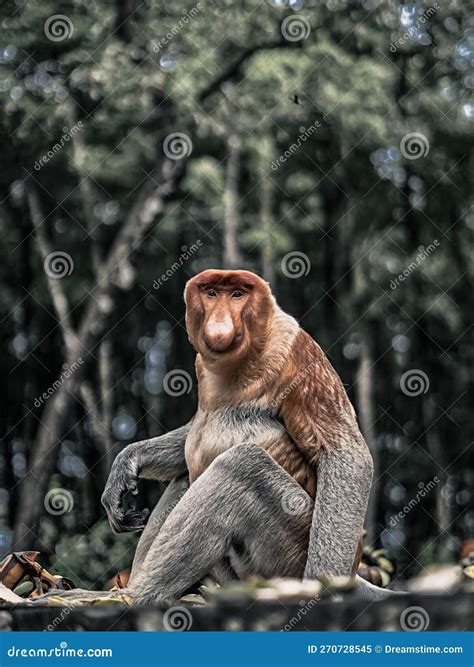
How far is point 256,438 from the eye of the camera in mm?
Answer: 4684

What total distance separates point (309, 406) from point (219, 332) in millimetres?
574

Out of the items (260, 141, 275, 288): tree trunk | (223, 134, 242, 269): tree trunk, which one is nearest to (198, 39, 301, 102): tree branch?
(223, 134, 242, 269): tree trunk

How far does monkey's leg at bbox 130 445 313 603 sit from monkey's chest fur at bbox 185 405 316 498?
103 mm

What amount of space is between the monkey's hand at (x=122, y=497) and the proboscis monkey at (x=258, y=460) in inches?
8.7

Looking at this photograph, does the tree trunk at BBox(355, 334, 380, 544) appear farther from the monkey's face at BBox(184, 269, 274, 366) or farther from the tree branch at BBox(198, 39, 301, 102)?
the monkey's face at BBox(184, 269, 274, 366)

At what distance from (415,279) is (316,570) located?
12040 millimetres

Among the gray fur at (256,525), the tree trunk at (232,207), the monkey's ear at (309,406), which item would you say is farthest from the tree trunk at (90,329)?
the monkey's ear at (309,406)

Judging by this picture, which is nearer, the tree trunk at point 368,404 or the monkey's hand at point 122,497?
the monkey's hand at point 122,497

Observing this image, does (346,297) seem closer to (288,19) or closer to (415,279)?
(415,279)

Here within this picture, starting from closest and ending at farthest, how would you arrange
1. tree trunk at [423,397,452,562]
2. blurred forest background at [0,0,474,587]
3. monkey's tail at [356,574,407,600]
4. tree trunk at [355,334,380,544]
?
monkey's tail at [356,574,407,600] < blurred forest background at [0,0,474,587] < tree trunk at [355,334,380,544] < tree trunk at [423,397,452,562]

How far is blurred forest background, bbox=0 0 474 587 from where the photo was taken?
13.7 m

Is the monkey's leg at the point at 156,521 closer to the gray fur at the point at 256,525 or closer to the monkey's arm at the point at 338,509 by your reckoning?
the gray fur at the point at 256,525

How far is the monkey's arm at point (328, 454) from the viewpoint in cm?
439

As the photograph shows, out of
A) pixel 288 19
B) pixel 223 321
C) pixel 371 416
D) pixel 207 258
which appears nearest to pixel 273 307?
pixel 223 321
